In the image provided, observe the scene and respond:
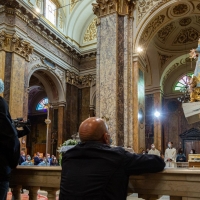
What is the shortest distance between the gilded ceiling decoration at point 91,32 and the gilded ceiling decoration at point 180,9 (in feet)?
27.1

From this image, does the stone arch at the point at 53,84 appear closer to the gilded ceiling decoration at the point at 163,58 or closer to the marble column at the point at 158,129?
the marble column at the point at 158,129

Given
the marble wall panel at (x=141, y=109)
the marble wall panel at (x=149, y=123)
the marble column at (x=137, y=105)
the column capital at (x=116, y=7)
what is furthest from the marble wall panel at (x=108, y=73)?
the marble wall panel at (x=149, y=123)

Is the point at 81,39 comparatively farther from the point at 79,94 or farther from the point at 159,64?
the point at 159,64

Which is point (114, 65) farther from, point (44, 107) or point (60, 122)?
point (60, 122)

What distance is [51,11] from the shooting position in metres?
17.3

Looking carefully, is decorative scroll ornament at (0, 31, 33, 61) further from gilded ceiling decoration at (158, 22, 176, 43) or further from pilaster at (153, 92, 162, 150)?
pilaster at (153, 92, 162, 150)

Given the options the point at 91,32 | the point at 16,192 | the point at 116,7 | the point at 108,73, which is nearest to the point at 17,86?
the point at 108,73

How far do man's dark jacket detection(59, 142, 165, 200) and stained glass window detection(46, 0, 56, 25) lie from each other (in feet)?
53.4

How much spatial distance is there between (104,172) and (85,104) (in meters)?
17.0

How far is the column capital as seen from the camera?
440 inches

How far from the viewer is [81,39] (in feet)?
63.9

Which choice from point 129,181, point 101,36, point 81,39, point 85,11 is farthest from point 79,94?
point 129,181

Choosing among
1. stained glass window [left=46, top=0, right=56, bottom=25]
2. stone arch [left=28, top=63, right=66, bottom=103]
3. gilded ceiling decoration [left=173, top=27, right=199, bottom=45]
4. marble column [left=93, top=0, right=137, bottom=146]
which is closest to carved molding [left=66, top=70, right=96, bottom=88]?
stone arch [left=28, top=63, right=66, bottom=103]

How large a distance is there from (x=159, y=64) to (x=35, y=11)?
7.70 meters
